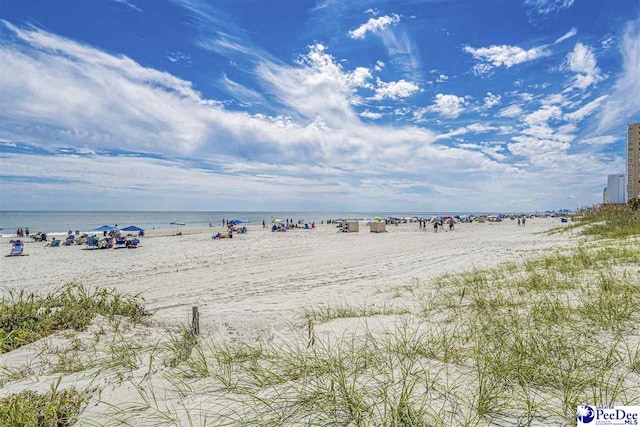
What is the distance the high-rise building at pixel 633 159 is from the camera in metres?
58.2

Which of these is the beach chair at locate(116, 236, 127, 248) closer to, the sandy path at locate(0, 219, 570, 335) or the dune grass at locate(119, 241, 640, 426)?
the sandy path at locate(0, 219, 570, 335)

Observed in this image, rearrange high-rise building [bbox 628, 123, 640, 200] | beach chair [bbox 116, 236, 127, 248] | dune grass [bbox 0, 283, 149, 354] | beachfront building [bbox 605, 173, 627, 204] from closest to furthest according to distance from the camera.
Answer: dune grass [bbox 0, 283, 149, 354], beach chair [bbox 116, 236, 127, 248], high-rise building [bbox 628, 123, 640, 200], beachfront building [bbox 605, 173, 627, 204]

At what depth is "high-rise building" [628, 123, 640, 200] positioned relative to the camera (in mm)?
58219

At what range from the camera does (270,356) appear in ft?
10.2

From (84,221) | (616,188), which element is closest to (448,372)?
(616,188)

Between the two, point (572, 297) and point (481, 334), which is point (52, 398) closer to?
point (481, 334)

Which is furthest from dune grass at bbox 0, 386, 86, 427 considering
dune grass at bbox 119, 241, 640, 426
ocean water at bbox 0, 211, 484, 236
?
ocean water at bbox 0, 211, 484, 236

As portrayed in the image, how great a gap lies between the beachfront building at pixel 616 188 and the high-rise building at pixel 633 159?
3.21 ft

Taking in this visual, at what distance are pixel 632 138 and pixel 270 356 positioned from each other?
3336 inches

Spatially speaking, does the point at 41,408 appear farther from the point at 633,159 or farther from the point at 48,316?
the point at 633,159

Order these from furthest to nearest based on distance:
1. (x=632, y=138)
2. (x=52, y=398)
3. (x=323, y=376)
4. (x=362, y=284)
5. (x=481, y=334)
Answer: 1. (x=632, y=138)
2. (x=362, y=284)
3. (x=481, y=334)
4. (x=323, y=376)
5. (x=52, y=398)

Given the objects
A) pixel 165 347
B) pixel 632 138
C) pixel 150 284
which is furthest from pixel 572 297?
pixel 632 138

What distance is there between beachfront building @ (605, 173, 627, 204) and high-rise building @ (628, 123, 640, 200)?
98cm

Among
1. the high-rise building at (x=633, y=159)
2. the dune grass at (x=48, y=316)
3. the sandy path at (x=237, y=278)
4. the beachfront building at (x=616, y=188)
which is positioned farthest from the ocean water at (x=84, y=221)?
the high-rise building at (x=633, y=159)
